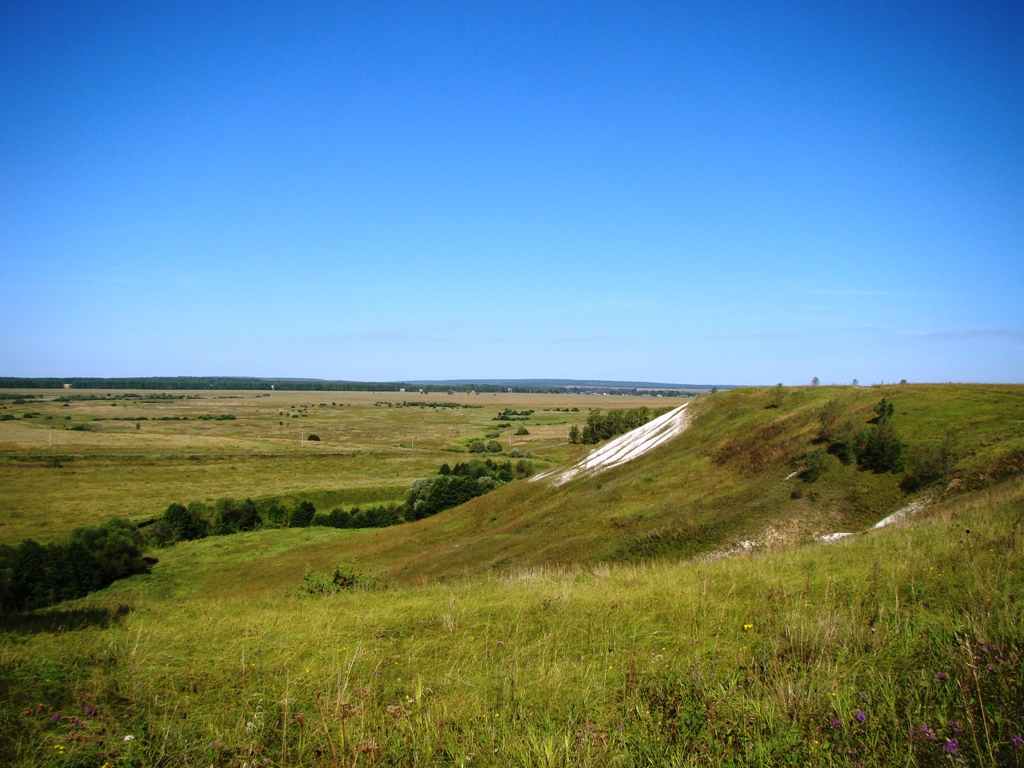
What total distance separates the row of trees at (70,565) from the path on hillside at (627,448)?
98.4 feet

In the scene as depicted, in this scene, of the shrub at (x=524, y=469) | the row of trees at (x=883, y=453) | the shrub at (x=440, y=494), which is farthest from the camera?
the shrub at (x=524, y=469)

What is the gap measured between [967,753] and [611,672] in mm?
2478

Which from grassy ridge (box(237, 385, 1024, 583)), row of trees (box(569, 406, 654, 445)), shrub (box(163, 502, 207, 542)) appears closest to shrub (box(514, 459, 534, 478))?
row of trees (box(569, 406, 654, 445))

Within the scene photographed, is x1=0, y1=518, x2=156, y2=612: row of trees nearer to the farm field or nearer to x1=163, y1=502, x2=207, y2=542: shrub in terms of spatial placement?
the farm field

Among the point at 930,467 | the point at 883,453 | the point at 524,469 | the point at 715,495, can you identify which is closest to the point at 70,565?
the point at 715,495

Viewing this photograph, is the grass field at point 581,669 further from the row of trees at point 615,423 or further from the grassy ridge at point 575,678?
the row of trees at point 615,423

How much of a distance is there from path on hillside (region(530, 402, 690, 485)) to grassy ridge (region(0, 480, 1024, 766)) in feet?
103

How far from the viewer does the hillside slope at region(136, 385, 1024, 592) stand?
18797 mm

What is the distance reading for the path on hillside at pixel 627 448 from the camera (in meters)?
38.8

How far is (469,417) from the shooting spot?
174875 mm

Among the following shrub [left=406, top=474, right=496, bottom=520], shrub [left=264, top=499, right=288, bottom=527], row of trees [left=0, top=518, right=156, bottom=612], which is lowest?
shrub [left=264, top=499, right=288, bottom=527]

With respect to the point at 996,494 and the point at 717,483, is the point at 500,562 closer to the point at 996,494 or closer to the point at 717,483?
the point at 717,483

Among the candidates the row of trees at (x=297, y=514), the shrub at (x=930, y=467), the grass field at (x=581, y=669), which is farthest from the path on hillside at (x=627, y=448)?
the grass field at (x=581, y=669)

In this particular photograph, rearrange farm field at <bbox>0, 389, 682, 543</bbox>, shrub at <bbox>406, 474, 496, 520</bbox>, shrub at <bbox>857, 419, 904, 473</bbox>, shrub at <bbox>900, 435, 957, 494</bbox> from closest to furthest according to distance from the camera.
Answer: shrub at <bbox>900, 435, 957, 494</bbox> < shrub at <bbox>857, 419, 904, 473</bbox> < shrub at <bbox>406, 474, 496, 520</bbox> < farm field at <bbox>0, 389, 682, 543</bbox>
